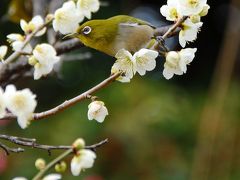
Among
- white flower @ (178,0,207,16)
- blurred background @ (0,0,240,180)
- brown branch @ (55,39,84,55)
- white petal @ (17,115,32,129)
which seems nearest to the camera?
white petal @ (17,115,32,129)

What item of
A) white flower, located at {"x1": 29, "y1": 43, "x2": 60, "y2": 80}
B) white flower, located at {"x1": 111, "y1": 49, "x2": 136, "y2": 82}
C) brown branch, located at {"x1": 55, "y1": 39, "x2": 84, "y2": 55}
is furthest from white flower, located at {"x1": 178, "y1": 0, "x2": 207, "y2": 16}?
brown branch, located at {"x1": 55, "y1": 39, "x2": 84, "y2": 55}

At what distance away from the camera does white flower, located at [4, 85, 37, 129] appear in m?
0.86

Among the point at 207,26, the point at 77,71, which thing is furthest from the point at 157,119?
the point at 207,26

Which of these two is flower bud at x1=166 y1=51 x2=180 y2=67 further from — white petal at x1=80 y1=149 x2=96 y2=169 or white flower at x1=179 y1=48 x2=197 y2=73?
white petal at x1=80 y1=149 x2=96 y2=169

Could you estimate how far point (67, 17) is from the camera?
105 cm

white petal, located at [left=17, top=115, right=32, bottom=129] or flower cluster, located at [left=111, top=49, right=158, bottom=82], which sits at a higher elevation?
flower cluster, located at [left=111, top=49, right=158, bottom=82]

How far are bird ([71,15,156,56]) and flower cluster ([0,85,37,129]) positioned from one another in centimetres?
24

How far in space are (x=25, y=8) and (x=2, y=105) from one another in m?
1.32

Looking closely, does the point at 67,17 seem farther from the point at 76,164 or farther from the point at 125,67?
the point at 76,164

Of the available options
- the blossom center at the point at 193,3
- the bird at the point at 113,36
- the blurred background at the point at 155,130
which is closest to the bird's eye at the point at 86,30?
the bird at the point at 113,36

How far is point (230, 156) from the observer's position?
3.38 m

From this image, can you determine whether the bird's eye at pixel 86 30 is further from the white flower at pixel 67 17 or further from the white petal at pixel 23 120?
the white petal at pixel 23 120

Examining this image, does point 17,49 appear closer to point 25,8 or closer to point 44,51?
point 44,51

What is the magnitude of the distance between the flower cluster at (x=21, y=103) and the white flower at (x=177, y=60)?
0.25 metres
